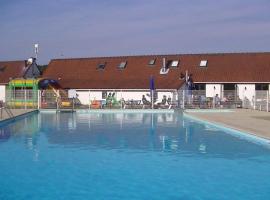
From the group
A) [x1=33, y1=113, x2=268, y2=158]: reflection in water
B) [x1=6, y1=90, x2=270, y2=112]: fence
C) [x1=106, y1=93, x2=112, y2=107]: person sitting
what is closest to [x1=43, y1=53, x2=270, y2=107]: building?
[x1=6, y1=90, x2=270, y2=112]: fence

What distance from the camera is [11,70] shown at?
40688 millimetres

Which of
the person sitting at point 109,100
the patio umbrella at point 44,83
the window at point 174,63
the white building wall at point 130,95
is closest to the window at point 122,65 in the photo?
the window at point 174,63

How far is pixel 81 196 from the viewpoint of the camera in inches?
304

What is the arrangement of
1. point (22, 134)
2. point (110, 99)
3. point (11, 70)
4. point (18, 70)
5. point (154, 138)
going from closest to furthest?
point (154, 138), point (22, 134), point (110, 99), point (18, 70), point (11, 70)

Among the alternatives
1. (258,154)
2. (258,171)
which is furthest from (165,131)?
(258,171)

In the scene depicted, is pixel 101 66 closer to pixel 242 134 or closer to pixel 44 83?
pixel 44 83

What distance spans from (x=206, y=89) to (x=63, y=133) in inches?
729

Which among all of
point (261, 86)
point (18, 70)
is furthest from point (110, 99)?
point (18, 70)

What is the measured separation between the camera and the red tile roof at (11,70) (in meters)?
39.4

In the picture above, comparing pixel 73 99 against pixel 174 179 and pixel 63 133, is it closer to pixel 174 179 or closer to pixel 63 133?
pixel 63 133

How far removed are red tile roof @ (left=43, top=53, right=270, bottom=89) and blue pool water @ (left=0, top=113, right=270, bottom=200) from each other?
16.7 metres

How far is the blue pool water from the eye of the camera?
8062 mm

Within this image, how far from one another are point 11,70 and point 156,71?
1351cm

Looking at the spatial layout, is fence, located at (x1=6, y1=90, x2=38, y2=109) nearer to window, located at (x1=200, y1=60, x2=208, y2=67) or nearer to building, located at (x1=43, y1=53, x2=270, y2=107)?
building, located at (x1=43, y1=53, x2=270, y2=107)
